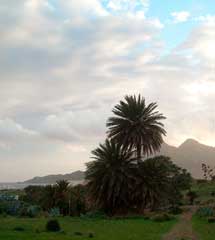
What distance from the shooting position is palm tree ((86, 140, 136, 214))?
50375 millimetres

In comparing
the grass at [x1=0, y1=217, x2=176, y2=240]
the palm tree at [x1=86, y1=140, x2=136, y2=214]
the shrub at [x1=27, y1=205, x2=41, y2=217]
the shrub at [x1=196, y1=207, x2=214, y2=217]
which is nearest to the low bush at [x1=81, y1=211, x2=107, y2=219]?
the palm tree at [x1=86, y1=140, x2=136, y2=214]

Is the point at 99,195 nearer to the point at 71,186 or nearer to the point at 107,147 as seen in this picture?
the point at 107,147

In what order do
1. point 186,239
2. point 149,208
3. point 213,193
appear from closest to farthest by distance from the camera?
1. point 186,239
2. point 149,208
3. point 213,193

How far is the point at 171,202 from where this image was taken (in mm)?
63750

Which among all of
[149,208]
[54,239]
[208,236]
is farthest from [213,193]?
[54,239]

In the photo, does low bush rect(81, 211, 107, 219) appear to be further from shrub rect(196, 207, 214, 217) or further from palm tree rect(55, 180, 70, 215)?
shrub rect(196, 207, 214, 217)

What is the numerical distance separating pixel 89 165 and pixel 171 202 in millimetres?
16704

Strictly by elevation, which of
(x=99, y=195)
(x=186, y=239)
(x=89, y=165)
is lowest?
(x=186, y=239)

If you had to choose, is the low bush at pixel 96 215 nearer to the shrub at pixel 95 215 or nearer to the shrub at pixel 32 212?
the shrub at pixel 95 215

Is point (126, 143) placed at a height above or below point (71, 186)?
above

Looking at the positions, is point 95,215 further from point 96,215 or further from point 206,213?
point 206,213

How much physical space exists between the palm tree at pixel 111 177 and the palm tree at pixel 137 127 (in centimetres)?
132

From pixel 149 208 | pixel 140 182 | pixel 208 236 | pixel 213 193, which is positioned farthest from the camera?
pixel 213 193

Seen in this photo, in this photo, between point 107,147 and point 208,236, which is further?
point 107,147
